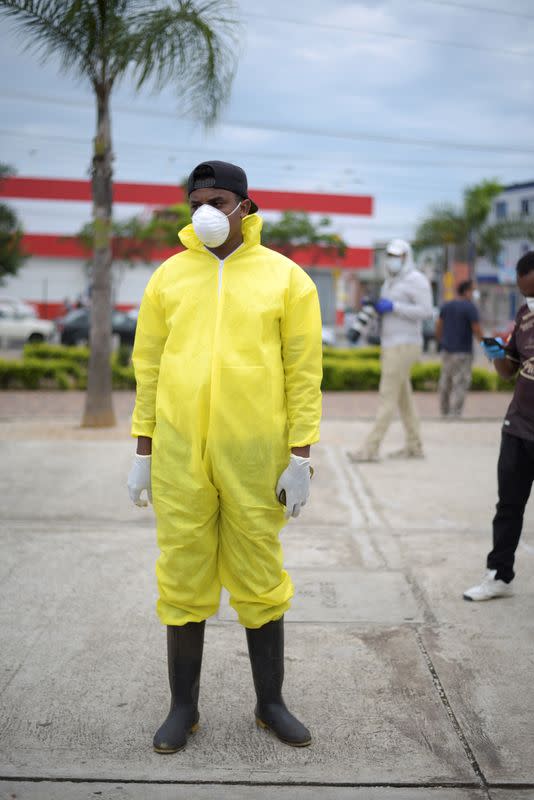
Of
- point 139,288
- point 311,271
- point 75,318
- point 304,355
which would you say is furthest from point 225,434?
point 139,288

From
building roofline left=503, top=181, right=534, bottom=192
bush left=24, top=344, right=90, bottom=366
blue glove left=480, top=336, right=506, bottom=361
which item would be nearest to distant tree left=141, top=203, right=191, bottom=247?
bush left=24, top=344, right=90, bottom=366

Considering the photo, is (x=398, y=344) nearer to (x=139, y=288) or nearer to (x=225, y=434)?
(x=225, y=434)

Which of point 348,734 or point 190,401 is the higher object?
point 190,401

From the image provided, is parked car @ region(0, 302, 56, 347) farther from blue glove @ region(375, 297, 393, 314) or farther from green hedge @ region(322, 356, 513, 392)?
blue glove @ region(375, 297, 393, 314)

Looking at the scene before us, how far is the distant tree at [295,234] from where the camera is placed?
122 feet

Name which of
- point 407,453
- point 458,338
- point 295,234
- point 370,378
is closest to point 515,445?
point 407,453

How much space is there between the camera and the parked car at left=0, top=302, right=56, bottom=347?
31922 mm

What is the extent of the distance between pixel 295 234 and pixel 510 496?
33893mm

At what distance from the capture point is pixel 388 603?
4.51 m

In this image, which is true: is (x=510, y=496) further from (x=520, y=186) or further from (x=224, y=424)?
(x=520, y=186)

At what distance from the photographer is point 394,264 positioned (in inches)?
326

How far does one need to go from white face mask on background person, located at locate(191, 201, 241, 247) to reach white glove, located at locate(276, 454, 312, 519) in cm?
76

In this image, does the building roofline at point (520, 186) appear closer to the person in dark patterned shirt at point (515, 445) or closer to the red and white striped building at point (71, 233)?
the red and white striped building at point (71, 233)

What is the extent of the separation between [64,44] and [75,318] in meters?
19.1
